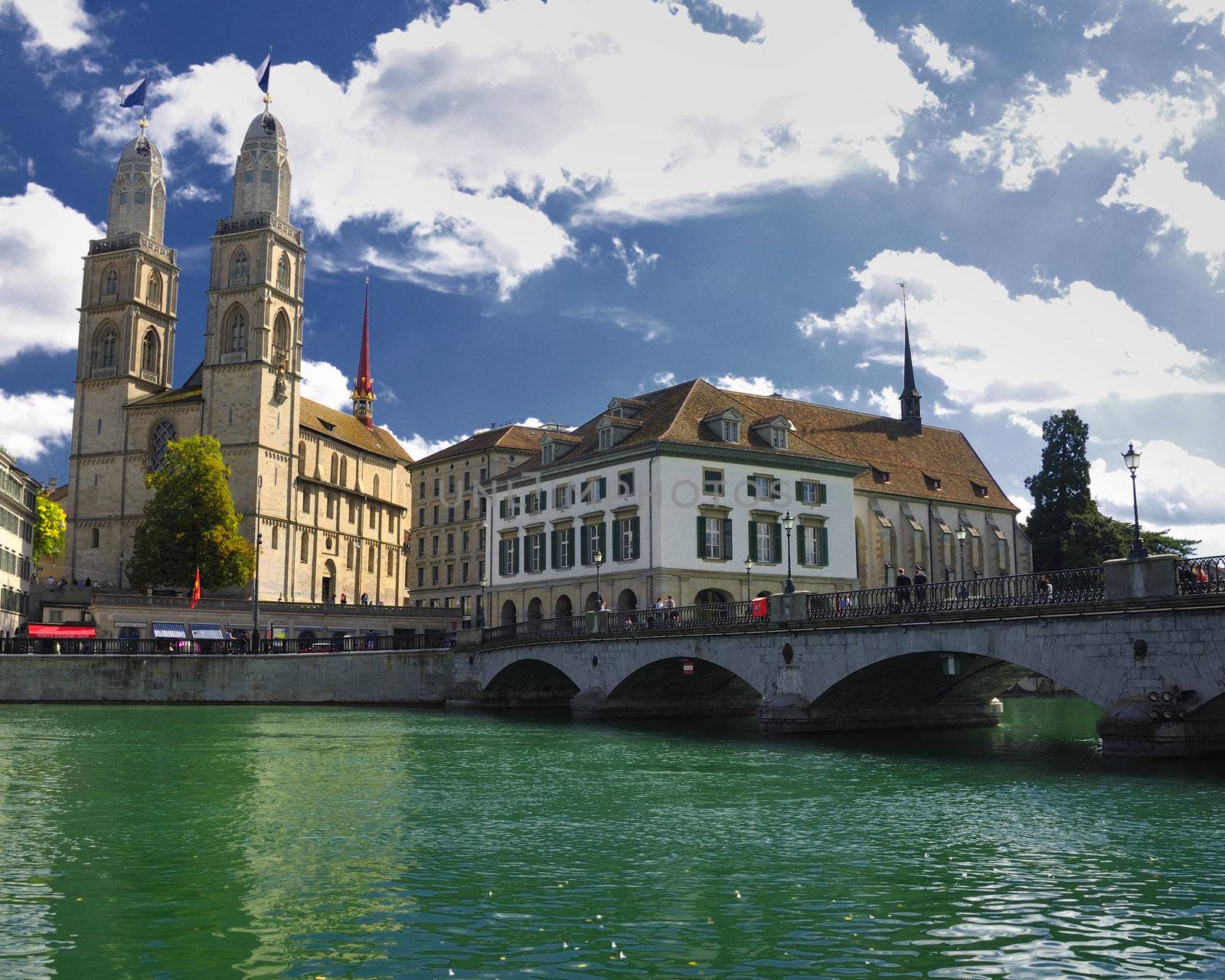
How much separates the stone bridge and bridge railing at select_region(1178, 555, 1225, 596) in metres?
0.38

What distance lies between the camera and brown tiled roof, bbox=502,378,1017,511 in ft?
191

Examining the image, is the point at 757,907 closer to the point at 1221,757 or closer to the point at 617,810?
the point at 617,810

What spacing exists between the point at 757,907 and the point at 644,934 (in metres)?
1.75

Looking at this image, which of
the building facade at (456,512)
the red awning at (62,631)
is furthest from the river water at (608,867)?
the building facade at (456,512)

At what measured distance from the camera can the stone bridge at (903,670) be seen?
25781mm

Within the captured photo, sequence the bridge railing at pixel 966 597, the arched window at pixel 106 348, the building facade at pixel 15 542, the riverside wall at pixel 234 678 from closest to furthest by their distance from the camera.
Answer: the bridge railing at pixel 966 597, the riverside wall at pixel 234 678, the building facade at pixel 15 542, the arched window at pixel 106 348

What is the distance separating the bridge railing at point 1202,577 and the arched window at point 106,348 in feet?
283

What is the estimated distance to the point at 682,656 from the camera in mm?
39844

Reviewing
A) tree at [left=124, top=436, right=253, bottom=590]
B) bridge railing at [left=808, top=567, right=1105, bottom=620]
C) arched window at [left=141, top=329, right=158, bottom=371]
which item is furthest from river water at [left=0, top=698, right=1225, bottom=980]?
arched window at [left=141, top=329, right=158, bottom=371]

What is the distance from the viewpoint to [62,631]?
215 feet

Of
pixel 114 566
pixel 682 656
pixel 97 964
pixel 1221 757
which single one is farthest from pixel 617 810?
pixel 114 566

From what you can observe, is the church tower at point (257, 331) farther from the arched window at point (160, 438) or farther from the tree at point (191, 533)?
the tree at point (191, 533)

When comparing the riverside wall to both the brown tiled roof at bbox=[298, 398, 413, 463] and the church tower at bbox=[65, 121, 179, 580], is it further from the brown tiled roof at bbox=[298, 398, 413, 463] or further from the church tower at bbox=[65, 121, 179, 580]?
the brown tiled roof at bbox=[298, 398, 413, 463]

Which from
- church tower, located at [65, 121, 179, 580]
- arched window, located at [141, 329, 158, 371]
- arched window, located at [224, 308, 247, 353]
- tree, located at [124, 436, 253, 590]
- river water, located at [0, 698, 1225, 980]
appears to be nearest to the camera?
river water, located at [0, 698, 1225, 980]
